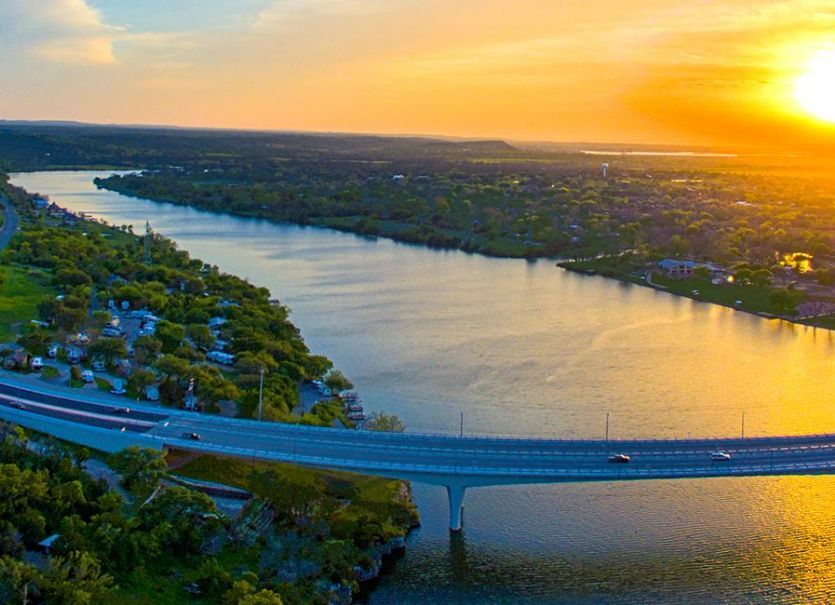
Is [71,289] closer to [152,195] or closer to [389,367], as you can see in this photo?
[389,367]

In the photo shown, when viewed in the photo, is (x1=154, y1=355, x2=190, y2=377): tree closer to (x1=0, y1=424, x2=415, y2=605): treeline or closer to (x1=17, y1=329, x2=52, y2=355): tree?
(x1=17, y1=329, x2=52, y2=355): tree

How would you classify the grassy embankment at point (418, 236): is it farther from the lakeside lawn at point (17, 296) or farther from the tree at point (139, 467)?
the tree at point (139, 467)

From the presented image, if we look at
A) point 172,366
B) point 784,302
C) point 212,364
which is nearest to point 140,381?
point 172,366

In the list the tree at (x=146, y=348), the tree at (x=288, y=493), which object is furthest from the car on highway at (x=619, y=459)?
the tree at (x=146, y=348)

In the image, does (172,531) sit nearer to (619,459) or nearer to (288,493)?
(288,493)

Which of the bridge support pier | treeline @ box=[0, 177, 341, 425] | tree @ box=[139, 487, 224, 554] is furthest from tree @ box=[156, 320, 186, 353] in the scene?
the bridge support pier
